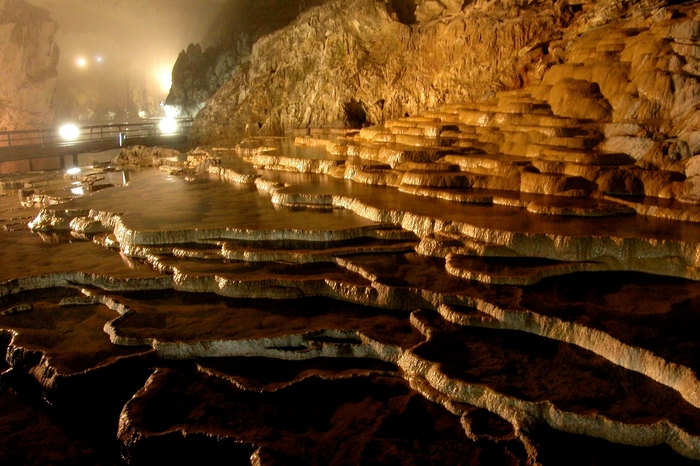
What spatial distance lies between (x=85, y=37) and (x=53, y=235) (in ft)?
130

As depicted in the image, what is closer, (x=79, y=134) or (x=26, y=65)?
(x=79, y=134)

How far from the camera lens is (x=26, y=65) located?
90.5ft

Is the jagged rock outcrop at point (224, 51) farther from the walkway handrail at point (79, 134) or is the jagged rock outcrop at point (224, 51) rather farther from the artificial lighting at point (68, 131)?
the artificial lighting at point (68, 131)

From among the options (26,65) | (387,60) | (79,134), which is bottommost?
(79,134)

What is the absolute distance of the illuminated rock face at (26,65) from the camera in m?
26.3

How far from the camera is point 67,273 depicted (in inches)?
272

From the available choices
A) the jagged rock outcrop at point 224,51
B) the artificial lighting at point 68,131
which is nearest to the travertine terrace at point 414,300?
the artificial lighting at point 68,131

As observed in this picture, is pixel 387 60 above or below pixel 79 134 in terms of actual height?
above

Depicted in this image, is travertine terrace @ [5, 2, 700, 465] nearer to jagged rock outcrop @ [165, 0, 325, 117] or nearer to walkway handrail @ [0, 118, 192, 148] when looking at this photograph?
walkway handrail @ [0, 118, 192, 148]

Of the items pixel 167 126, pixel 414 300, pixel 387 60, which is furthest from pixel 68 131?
pixel 414 300

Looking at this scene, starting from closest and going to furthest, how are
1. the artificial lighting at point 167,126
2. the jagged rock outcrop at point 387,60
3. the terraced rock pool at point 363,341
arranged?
the terraced rock pool at point 363,341 < the jagged rock outcrop at point 387,60 < the artificial lighting at point 167,126

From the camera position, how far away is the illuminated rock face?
2631cm

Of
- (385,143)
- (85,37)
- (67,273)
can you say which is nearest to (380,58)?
(385,143)

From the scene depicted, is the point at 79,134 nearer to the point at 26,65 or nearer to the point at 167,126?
the point at 167,126
